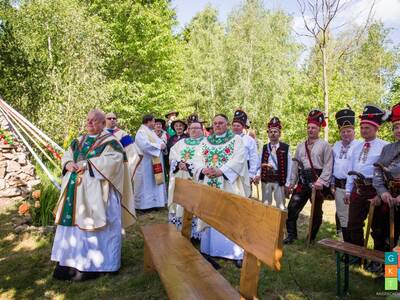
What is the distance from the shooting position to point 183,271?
327 cm

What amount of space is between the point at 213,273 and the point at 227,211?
0.65 meters

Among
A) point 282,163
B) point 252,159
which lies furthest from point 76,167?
point 282,163

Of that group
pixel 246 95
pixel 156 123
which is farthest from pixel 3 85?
pixel 246 95

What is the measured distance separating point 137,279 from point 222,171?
1.83 m

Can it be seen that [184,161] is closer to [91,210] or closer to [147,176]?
[91,210]

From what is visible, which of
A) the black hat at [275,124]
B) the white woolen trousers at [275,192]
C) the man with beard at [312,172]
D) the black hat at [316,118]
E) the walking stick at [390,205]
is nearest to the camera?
the walking stick at [390,205]

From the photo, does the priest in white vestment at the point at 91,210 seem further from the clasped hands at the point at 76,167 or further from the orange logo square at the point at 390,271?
the orange logo square at the point at 390,271

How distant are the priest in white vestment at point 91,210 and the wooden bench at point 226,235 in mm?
701

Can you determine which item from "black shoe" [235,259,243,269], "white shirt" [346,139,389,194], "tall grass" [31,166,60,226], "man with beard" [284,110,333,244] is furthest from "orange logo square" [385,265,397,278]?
"tall grass" [31,166,60,226]

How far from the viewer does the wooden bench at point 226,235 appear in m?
2.26

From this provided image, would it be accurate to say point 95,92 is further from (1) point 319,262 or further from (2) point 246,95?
(2) point 246,95

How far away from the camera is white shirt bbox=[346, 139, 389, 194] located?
4766 millimetres

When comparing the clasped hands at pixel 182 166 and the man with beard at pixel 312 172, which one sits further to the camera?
the clasped hands at pixel 182 166

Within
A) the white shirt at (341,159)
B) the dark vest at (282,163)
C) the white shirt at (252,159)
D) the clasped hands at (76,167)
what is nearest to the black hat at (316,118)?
the white shirt at (341,159)
